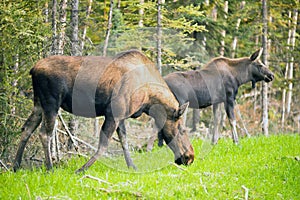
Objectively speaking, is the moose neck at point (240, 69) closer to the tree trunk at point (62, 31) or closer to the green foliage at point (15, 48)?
the tree trunk at point (62, 31)

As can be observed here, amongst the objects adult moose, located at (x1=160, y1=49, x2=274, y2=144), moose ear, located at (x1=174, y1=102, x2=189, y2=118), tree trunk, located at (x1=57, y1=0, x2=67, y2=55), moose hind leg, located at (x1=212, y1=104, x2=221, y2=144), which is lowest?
moose hind leg, located at (x1=212, y1=104, x2=221, y2=144)

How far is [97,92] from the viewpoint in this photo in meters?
9.72

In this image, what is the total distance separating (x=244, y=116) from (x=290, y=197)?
20.0 metres

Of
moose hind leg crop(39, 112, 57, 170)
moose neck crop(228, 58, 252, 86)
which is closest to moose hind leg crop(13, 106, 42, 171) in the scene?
moose hind leg crop(39, 112, 57, 170)

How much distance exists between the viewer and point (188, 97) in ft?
44.4

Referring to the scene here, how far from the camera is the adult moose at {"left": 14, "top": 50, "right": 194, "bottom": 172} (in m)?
9.34

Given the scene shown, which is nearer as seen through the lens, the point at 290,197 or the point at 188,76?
the point at 290,197

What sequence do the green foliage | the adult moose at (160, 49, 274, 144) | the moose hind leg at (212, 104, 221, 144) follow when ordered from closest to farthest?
1. the green foliage
2. the adult moose at (160, 49, 274, 144)
3. the moose hind leg at (212, 104, 221, 144)

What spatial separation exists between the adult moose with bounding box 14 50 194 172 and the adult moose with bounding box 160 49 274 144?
278 cm

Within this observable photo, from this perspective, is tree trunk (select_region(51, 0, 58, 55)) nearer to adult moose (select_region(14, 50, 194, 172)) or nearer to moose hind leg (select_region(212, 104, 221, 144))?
adult moose (select_region(14, 50, 194, 172))

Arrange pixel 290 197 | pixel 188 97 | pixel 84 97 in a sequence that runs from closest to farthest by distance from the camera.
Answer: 1. pixel 290 197
2. pixel 84 97
3. pixel 188 97

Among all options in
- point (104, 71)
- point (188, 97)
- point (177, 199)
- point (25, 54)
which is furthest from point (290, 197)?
point (25, 54)

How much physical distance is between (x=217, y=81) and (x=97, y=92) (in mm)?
5586

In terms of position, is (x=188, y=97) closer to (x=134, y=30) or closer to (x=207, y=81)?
(x=207, y=81)
